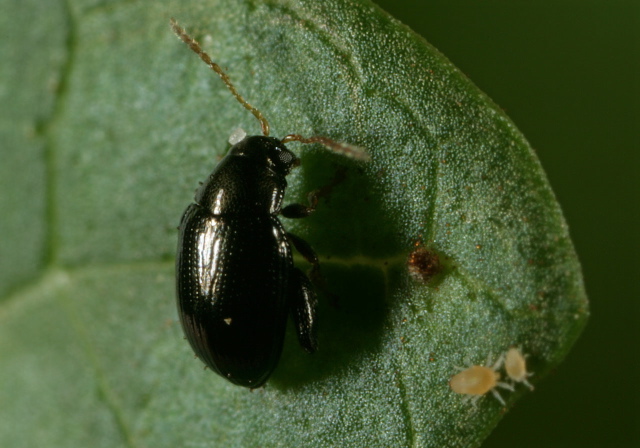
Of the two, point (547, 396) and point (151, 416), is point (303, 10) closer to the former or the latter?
point (151, 416)

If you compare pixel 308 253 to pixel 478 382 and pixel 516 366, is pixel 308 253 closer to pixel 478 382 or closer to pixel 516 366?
pixel 478 382

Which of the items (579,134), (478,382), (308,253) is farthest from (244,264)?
(579,134)

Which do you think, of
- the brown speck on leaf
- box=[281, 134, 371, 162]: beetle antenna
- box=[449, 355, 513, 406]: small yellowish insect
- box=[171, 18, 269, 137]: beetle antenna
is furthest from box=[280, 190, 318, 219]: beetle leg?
box=[449, 355, 513, 406]: small yellowish insect

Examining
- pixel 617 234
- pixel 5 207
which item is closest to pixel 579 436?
pixel 617 234

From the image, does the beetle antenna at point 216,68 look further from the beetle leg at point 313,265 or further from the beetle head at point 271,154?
the beetle leg at point 313,265

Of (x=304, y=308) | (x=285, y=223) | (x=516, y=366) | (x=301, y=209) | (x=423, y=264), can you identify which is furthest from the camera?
(x=285, y=223)

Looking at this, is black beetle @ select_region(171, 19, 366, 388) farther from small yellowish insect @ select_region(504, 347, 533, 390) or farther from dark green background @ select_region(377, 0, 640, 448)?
dark green background @ select_region(377, 0, 640, 448)
